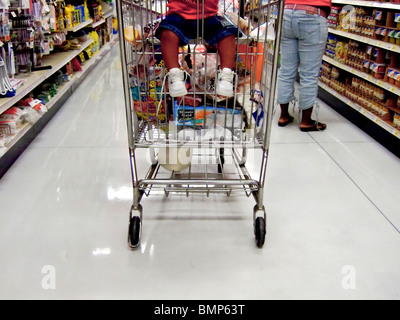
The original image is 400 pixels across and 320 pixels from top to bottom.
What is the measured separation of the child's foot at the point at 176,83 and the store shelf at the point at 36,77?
131cm

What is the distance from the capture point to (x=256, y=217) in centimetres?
180

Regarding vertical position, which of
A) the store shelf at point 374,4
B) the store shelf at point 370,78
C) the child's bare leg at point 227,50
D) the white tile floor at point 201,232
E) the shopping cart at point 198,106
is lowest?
the white tile floor at point 201,232

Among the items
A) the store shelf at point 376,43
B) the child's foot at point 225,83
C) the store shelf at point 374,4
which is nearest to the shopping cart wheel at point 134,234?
the child's foot at point 225,83

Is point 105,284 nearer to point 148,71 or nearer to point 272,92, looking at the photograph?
point 148,71

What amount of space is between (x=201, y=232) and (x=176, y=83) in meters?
0.76

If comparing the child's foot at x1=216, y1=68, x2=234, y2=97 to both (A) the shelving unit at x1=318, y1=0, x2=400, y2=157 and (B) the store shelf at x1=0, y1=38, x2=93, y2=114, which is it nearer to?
(B) the store shelf at x1=0, y1=38, x2=93, y2=114

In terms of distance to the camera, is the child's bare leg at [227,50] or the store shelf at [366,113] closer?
the child's bare leg at [227,50]

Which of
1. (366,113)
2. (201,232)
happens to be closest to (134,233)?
(201,232)

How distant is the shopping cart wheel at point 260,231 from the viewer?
1768 millimetres

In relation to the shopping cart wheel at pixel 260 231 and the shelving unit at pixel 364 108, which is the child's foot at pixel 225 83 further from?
the shelving unit at pixel 364 108

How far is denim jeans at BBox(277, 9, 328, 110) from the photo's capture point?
119 inches

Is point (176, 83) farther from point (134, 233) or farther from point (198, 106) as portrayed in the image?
point (134, 233)
